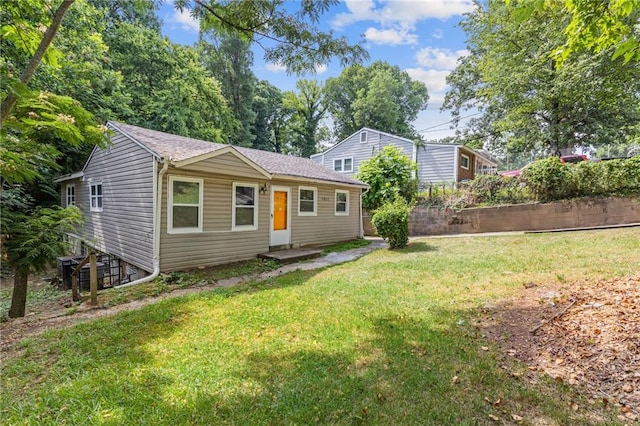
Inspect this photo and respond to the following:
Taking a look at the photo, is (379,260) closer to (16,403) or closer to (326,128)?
(16,403)

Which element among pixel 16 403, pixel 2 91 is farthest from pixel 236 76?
pixel 16 403

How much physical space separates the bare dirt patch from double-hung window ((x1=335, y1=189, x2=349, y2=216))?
828cm

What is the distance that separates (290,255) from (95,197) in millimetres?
7424

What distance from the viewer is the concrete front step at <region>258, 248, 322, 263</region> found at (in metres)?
8.72

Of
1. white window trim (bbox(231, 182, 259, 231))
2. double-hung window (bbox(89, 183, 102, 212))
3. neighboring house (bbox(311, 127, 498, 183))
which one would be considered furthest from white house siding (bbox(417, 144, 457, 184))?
Answer: double-hung window (bbox(89, 183, 102, 212))

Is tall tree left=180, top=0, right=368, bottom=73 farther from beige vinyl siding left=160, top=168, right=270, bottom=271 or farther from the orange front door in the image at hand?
the orange front door

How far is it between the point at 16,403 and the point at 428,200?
539 inches

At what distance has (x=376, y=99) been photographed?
1255 inches

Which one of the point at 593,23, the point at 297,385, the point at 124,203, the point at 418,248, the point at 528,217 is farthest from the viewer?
the point at 528,217

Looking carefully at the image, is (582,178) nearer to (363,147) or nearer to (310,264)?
(310,264)

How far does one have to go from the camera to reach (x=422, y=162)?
757 inches

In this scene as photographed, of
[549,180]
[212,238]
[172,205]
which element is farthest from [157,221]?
[549,180]

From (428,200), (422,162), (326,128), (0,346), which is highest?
(326,128)

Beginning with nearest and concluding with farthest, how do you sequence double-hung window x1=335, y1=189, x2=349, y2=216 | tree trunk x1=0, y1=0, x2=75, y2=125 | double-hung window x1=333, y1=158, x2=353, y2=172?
tree trunk x1=0, y1=0, x2=75, y2=125, double-hung window x1=335, y1=189, x2=349, y2=216, double-hung window x1=333, y1=158, x2=353, y2=172
